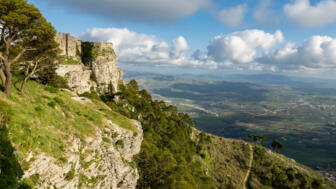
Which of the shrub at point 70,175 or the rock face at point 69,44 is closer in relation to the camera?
the shrub at point 70,175

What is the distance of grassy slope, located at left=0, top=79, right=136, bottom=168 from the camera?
15.4m

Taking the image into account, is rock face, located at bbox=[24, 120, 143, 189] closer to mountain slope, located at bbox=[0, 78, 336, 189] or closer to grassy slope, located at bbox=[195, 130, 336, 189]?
mountain slope, located at bbox=[0, 78, 336, 189]

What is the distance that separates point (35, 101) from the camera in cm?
2256

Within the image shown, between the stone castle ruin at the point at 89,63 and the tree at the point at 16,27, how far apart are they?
128 feet

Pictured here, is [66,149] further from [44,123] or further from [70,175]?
[44,123]

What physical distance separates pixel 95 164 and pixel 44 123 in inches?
320

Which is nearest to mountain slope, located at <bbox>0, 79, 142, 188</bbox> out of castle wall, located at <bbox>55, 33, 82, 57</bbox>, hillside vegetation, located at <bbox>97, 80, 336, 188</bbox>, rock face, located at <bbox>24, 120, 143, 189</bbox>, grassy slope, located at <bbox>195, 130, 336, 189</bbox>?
rock face, located at <bbox>24, 120, 143, 189</bbox>

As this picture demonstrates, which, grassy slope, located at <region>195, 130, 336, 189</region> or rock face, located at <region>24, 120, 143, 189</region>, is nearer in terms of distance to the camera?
rock face, located at <region>24, 120, 143, 189</region>

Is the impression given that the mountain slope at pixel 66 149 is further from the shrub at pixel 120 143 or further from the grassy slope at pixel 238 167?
the grassy slope at pixel 238 167

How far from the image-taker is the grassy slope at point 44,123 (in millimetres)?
15367

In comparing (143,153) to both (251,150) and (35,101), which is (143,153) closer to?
(35,101)

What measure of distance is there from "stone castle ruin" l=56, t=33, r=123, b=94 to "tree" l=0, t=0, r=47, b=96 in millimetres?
39109

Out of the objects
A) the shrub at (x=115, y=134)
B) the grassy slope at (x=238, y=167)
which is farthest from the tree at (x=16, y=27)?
the grassy slope at (x=238, y=167)

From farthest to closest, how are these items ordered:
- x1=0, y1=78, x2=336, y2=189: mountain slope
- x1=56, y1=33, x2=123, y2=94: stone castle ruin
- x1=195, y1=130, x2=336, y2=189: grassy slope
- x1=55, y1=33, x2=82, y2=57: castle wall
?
x1=195, y1=130, x2=336, y2=189: grassy slope < x1=55, y1=33, x2=82, y2=57: castle wall < x1=56, y1=33, x2=123, y2=94: stone castle ruin < x1=0, y1=78, x2=336, y2=189: mountain slope
